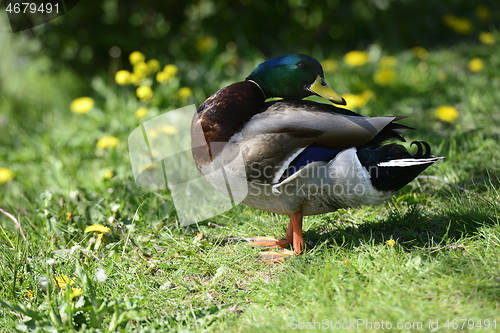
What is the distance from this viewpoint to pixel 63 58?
5.13 metres

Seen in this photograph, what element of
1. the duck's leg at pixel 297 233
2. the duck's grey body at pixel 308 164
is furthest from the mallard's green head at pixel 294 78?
the duck's leg at pixel 297 233

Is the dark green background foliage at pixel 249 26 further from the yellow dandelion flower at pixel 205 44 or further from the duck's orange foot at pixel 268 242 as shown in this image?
the duck's orange foot at pixel 268 242

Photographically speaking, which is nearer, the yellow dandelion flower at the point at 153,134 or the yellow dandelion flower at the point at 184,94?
the yellow dandelion flower at the point at 153,134

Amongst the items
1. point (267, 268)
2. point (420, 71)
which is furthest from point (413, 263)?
point (420, 71)

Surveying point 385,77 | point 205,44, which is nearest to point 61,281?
point 385,77

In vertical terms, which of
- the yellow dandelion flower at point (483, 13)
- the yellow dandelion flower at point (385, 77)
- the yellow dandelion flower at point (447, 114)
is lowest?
the yellow dandelion flower at point (447, 114)

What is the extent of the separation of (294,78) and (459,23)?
4219mm

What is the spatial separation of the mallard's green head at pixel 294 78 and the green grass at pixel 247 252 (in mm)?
789

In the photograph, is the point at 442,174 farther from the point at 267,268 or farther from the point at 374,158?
the point at 267,268

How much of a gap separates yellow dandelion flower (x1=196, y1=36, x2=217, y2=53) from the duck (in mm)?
3166

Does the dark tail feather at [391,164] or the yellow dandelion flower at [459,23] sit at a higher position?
the yellow dandelion flower at [459,23]

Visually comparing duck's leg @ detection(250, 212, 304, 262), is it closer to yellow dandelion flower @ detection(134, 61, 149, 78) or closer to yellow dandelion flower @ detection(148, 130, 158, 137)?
yellow dandelion flower @ detection(148, 130, 158, 137)

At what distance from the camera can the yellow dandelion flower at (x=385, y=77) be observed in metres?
4.34

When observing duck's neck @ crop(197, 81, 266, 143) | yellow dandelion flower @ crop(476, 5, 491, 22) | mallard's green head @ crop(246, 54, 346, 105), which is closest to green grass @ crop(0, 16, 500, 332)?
duck's neck @ crop(197, 81, 266, 143)
